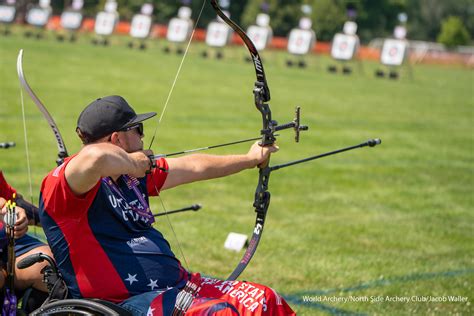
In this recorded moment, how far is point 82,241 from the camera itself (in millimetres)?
3287

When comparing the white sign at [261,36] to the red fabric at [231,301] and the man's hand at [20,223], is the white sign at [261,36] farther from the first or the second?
the red fabric at [231,301]

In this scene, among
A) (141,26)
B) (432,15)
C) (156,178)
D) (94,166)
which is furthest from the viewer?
(432,15)

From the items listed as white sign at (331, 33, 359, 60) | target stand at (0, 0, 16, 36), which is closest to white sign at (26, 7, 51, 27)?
target stand at (0, 0, 16, 36)

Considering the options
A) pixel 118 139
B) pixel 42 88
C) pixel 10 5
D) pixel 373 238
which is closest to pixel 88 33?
pixel 10 5

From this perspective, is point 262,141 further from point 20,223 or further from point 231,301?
point 20,223

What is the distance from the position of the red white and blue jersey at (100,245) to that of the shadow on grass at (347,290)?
197cm

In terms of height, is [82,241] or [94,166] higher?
[94,166]

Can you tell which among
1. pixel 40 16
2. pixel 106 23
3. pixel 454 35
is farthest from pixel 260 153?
pixel 454 35

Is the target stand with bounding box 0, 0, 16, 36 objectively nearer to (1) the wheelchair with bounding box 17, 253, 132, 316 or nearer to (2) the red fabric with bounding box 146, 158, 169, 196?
(2) the red fabric with bounding box 146, 158, 169, 196

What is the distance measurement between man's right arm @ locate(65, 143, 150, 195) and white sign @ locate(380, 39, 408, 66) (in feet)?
96.7

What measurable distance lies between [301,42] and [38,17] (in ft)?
46.9

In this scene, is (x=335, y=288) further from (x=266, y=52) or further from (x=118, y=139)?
(x=266, y=52)

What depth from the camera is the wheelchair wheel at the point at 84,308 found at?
123 inches

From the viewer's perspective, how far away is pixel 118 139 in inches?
137
